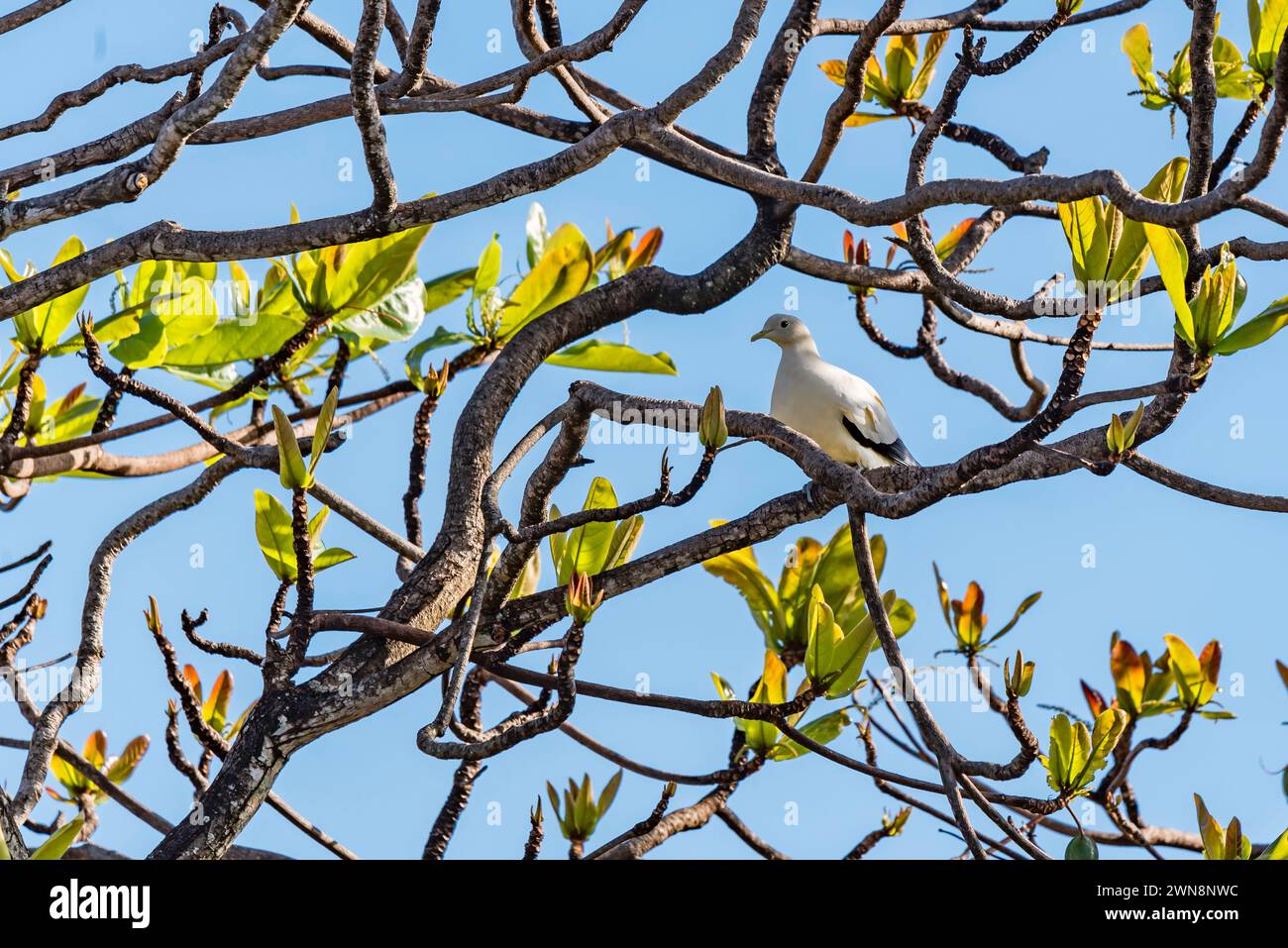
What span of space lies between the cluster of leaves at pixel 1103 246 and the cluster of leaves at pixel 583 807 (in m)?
1.73

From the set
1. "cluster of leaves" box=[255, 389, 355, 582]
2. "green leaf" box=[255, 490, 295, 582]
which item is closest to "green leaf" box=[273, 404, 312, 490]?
"cluster of leaves" box=[255, 389, 355, 582]

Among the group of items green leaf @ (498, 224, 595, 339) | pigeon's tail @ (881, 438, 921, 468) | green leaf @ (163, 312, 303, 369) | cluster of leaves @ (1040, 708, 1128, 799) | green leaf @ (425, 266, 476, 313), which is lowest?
cluster of leaves @ (1040, 708, 1128, 799)

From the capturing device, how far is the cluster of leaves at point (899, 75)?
3.68 meters

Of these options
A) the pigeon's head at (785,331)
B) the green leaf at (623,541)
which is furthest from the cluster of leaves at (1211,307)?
the pigeon's head at (785,331)

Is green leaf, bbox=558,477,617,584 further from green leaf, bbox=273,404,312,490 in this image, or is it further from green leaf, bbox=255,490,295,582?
green leaf, bbox=273,404,312,490

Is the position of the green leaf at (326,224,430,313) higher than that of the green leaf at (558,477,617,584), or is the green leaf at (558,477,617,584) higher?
the green leaf at (326,224,430,313)

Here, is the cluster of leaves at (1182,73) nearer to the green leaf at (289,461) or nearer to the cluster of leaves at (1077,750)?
the cluster of leaves at (1077,750)

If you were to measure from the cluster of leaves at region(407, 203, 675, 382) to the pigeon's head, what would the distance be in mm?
761

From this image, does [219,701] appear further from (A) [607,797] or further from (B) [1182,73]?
(B) [1182,73]

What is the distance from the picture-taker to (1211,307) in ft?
6.48

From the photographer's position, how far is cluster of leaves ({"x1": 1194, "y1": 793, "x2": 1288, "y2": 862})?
214 centimetres

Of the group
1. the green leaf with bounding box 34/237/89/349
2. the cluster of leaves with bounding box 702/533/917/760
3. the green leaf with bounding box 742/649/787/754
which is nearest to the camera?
the green leaf with bounding box 742/649/787/754
